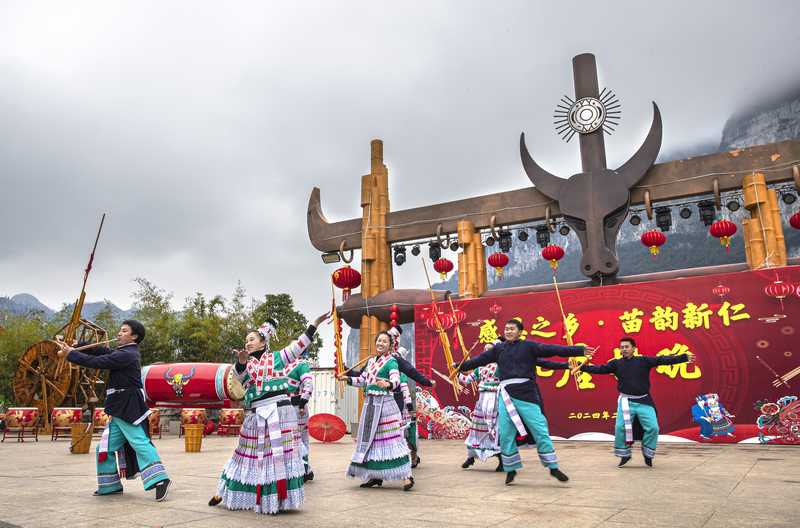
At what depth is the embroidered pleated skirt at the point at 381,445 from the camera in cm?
485

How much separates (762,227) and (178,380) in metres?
13.5

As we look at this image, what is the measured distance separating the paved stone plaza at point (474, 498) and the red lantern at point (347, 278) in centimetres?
656

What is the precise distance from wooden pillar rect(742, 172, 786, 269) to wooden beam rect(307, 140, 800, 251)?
320mm

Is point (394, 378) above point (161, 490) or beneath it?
above

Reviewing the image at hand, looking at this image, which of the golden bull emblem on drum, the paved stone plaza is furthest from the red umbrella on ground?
the golden bull emblem on drum

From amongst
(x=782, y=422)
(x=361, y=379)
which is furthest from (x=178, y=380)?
(x=782, y=422)

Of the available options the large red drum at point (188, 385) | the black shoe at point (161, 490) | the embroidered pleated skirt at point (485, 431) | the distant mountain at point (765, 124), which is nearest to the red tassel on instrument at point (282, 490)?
the black shoe at point (161, 490)

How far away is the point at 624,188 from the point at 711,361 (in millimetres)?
3608

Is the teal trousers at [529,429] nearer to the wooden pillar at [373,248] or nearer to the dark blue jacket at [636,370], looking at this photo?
the dark blue jacket at [636,370]

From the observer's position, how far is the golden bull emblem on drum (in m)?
14.7

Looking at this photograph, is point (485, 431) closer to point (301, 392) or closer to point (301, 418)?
Result: point (301, 418)

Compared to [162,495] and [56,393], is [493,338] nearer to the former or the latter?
[162,495]

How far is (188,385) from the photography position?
48.2 ft

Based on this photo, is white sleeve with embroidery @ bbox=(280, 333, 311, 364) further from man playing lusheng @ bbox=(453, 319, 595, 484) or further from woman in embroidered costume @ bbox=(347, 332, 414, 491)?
man playing lusheng @ bbox=(453, 319, 595, 484)
